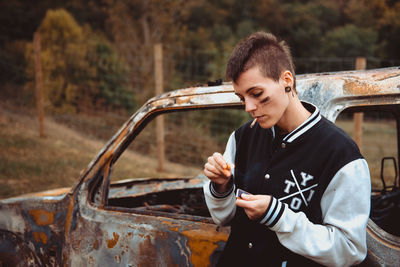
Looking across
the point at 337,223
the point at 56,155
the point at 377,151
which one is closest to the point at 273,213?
the point at 337,223

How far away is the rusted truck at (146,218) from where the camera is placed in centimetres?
155

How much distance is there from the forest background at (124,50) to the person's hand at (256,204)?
90 cm

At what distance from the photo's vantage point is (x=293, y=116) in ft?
4.58

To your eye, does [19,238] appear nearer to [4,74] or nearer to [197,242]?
[197,242]

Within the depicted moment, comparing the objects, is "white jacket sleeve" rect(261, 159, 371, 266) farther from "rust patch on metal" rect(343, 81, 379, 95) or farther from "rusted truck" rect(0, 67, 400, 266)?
"rust patch on metal" rect(343, 81, 379, 95)

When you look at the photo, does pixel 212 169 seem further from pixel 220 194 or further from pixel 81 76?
pixel 81 76

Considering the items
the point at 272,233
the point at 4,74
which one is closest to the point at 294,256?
the point at 272,233

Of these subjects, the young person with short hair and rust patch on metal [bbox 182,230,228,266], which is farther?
rust patch on metal [bbox 182,230,228,266]

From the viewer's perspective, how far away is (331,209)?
4.05 ft

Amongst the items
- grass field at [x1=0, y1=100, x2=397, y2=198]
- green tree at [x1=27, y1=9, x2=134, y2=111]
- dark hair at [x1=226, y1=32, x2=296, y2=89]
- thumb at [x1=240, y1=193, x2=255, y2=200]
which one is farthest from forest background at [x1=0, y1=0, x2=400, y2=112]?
grass field at [x1=0, y1=100, x2=397, y2=198]

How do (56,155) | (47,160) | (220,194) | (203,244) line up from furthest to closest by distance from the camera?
(56,155), (47,160), (203,244), (220,194)

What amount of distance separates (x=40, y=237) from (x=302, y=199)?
5.23 feet

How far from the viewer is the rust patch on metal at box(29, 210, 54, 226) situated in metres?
2.18

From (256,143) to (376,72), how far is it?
0.61 metres
